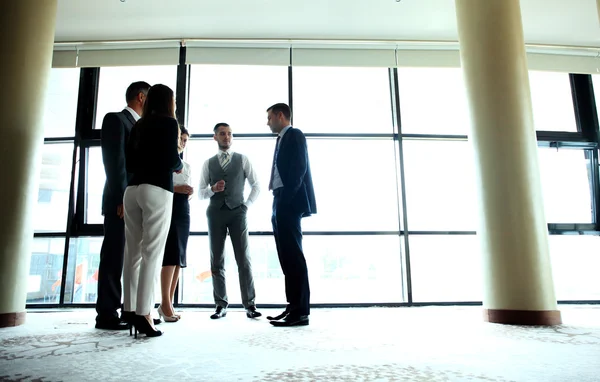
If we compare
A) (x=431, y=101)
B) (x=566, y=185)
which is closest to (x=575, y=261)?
(x=566, y=185)

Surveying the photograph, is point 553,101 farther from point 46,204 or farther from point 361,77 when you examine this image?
point 46,204

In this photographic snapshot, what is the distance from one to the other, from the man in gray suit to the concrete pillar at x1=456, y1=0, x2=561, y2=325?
182 centimetres

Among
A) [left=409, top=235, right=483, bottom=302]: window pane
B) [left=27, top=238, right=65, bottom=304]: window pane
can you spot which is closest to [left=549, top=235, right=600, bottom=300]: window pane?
[left=409, top=235, right=483, bottom=302]: window pane

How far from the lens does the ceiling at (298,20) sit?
3879 millimetres

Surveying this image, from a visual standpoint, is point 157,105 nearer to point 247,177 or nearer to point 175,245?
point 175,245

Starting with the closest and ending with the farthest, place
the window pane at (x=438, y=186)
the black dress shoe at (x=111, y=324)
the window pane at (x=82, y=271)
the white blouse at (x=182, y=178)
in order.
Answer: the black dress shoe at (x=111, y=324) < the white blouse at (x=182, y=178) < the window pane at (x=82, y=271) < the window pane at (x=438, y=186)

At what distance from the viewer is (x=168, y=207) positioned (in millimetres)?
2025

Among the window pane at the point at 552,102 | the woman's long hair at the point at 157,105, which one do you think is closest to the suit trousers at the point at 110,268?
the woman's long hair at the point at 157,105

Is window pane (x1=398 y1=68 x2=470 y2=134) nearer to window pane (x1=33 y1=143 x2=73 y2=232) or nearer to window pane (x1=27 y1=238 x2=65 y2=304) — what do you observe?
Answer: window pane (x1=33 y1=143 x2=73 y2=232)

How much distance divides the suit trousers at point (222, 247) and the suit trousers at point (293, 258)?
0.50m

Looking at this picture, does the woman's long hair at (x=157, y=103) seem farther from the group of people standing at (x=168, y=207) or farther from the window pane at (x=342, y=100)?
the window pane at (x=342, y=100)

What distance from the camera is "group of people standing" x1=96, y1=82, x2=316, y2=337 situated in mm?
1979

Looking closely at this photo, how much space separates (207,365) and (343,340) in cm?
81

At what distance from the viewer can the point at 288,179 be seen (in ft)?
8.81
